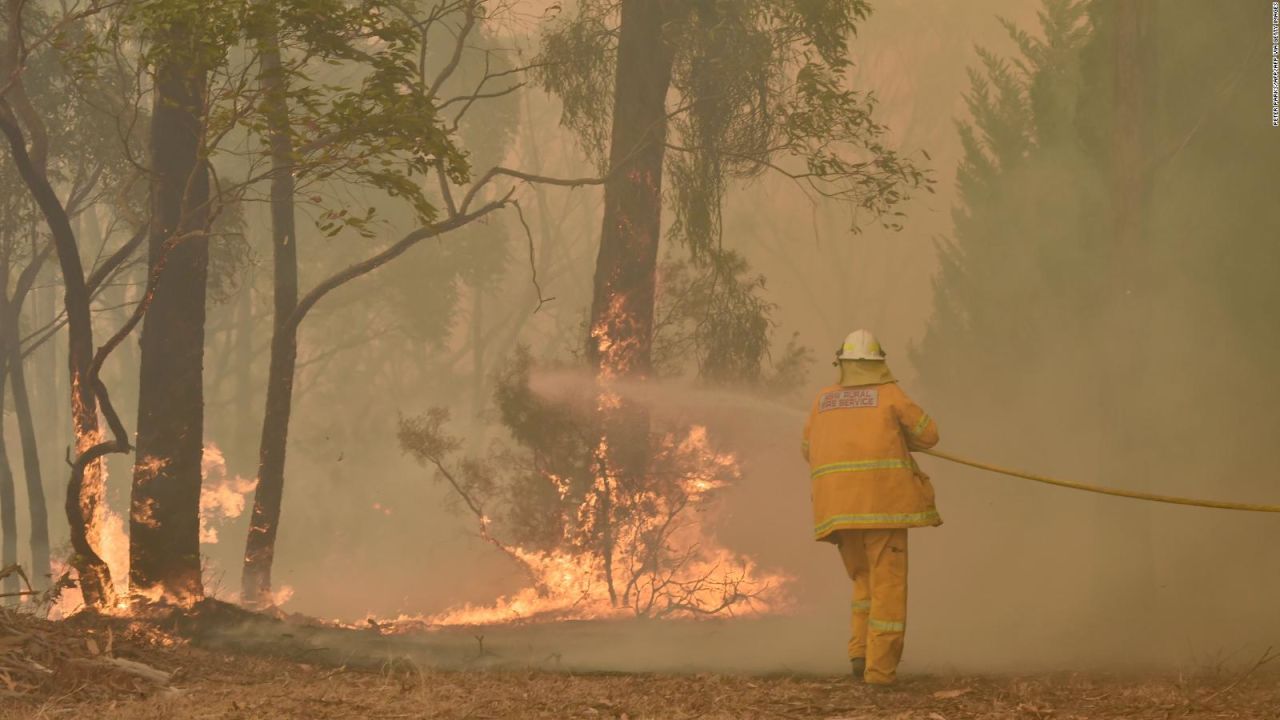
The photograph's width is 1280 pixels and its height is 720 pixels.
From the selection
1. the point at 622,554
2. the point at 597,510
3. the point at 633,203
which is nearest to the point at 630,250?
the point at 633,203

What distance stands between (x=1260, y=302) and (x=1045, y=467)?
6.26 metres

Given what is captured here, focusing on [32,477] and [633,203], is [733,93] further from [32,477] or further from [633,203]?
[32,477]

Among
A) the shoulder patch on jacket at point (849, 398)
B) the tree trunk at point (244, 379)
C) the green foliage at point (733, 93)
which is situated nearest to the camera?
the shoulder patch on jacket at point (849, 398)

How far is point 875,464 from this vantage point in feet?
26.7

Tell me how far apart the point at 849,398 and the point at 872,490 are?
0.57m

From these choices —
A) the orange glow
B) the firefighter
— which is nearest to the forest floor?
the firefighter

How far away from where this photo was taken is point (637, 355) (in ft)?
57.7

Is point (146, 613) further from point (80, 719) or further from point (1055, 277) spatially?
point (1055, 277)

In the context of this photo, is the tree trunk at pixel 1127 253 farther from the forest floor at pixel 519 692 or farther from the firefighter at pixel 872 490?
the firefighter at pixel 872 490

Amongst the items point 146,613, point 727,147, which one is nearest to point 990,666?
point 146,613

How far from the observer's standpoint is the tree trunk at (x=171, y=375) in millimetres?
12336

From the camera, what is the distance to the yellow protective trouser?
7.98 m

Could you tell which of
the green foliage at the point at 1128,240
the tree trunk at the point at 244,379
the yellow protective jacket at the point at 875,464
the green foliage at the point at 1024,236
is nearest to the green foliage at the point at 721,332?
the green foliage at the point at 1128,240

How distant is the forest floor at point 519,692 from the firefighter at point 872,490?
1.19 feet
